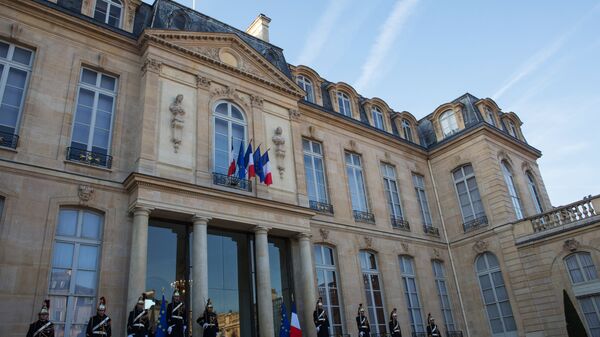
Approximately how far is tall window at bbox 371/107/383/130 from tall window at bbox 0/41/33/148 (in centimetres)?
1124

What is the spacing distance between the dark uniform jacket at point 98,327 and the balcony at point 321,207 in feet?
22.6

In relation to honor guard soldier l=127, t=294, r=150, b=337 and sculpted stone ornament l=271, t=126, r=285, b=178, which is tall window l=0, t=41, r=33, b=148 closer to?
honor guard soldier l=127, t=294, r=150, b=337

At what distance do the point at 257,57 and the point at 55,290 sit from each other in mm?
7664

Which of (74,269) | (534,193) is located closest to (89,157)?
(74,269)

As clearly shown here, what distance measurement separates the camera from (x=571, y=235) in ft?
45.6

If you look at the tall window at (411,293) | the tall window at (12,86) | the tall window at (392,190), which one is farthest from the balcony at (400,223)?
the tall window at (12,86)

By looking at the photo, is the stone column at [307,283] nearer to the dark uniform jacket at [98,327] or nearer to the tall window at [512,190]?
the dark uniform jacket at [98,327]

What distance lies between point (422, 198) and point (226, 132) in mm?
8575

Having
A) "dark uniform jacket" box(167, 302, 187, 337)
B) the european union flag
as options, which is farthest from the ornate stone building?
"dark uniform jacket" box(167, 302, 187, 337)

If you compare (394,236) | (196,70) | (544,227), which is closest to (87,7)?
(196,70)

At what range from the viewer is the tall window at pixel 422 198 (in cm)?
1700

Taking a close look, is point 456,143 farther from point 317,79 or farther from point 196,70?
point 196,70

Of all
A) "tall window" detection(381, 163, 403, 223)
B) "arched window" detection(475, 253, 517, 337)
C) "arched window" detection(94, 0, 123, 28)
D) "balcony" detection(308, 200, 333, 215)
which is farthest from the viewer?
"tall window" detection(381, 163, 403, 223)

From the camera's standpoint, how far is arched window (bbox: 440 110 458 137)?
18219 mm
